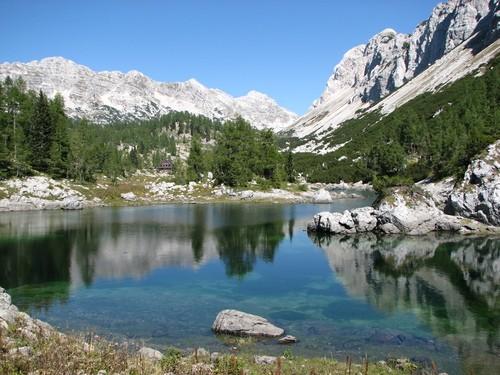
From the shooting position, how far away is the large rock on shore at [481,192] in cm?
7588

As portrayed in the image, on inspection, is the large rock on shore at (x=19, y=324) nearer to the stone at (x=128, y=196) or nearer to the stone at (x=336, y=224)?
the stone at (x=336, y=224)

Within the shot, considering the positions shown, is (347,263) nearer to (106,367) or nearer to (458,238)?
(458,238)

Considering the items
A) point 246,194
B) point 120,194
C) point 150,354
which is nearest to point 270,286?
point 150,354

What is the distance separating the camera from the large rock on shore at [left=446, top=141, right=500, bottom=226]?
75875mm

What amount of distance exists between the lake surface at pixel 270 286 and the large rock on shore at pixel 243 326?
42.5 inches

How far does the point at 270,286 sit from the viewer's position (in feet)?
155

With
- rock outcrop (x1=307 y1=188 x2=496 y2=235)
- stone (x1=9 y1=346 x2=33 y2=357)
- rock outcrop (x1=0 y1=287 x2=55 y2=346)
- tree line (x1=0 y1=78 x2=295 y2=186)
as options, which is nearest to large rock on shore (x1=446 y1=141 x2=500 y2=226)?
rock outcrop (x1=307 y1=188 x2=496 y2=235)

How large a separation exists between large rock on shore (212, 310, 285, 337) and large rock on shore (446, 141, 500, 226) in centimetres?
5853

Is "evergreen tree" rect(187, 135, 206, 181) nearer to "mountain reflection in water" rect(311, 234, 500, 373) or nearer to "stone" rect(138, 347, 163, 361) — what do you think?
"mountain reflection in water" rect(311, 234, 500, 373)

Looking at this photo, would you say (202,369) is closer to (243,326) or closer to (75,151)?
(243,326)

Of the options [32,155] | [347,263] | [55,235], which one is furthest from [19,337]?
[32,155]

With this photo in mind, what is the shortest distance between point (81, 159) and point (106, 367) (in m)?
131

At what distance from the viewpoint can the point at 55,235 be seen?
75.0 meters

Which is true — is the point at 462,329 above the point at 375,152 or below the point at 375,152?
below
